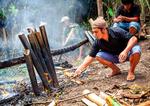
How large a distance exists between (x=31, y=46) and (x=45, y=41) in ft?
1.25

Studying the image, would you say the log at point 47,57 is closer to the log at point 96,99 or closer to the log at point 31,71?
the log at point 31,71

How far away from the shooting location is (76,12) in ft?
51.0

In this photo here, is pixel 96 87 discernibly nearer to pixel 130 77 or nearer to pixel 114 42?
pixel 130 77

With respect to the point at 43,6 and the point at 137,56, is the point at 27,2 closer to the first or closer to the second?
the point at 43,6

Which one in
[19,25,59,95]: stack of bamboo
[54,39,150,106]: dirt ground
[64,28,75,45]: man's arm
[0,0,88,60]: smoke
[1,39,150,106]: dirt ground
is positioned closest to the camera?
[1,39,150,106]: dirt ground

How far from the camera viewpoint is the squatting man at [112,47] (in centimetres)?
602

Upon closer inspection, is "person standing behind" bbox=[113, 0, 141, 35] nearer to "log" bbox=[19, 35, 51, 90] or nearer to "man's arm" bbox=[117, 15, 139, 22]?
"man's arm" bbox=[117, 15, 139, 22]

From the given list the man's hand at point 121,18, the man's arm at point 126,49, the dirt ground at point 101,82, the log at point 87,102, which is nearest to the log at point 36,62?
the dirt ground at point 101,82

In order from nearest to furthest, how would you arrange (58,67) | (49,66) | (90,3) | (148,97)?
(148,97), (49,66), (58,67), (90,3)

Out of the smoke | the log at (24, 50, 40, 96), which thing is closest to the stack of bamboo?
the log at (24, 50, 40, 96)

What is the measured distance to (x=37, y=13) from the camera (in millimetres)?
15422

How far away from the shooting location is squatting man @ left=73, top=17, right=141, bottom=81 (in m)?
6.02

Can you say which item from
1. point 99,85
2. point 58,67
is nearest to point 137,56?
point 99,85

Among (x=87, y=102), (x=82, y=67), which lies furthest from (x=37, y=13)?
(x=87, y=102)
